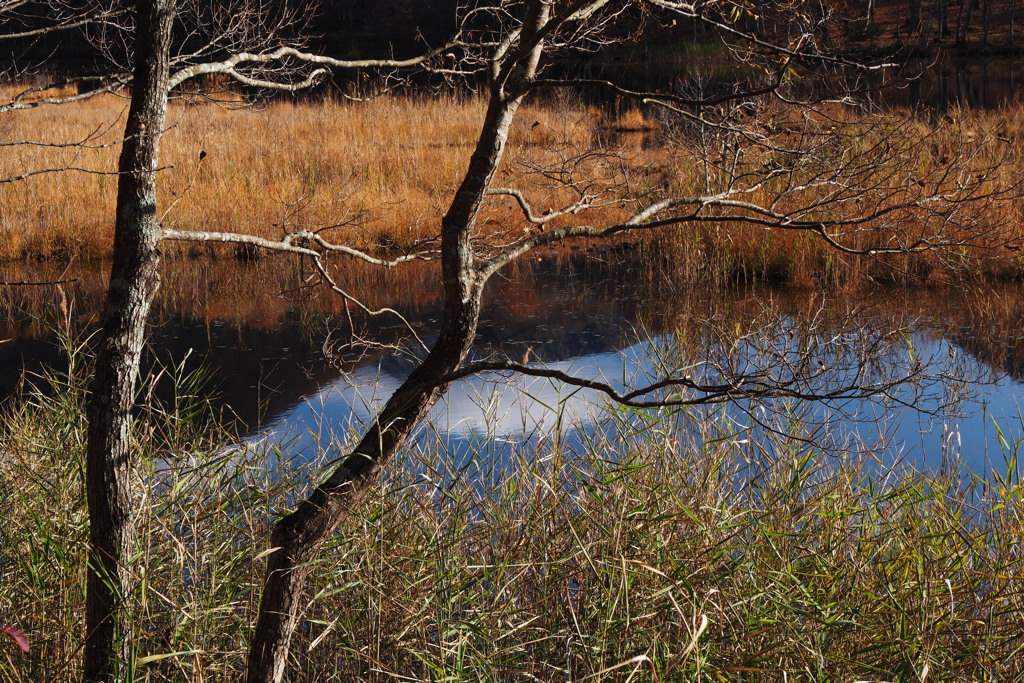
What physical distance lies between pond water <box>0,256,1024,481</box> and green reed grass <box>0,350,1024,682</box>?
1076mm

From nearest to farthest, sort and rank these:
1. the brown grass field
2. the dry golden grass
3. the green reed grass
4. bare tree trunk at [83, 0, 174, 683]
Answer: bare tree trunk at [83, 0, 174, 683]
the green reed grass
the brown grass field
the dry golden grass

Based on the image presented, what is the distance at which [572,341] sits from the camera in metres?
6.88

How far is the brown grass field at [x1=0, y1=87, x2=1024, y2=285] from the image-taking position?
7.98 meters

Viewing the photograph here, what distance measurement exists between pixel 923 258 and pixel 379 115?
854 centimetres

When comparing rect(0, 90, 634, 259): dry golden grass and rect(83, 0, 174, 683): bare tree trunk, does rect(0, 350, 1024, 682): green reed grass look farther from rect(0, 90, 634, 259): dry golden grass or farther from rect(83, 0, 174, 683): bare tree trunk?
rect(0, 90, 634, 259): dry golden grass

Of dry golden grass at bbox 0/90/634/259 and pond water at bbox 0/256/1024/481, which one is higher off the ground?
dry golden grass at bbox 0/90/634/259

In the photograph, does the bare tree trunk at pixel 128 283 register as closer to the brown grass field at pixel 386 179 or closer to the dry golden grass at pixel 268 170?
the brown grass field at pixel 386 179

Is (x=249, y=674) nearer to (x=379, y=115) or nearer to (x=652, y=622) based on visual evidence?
(x=652, y=622)

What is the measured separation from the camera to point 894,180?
8133 millimetres

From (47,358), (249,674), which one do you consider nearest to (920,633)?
(249,674)

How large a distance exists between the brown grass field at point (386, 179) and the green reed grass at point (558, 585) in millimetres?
3921

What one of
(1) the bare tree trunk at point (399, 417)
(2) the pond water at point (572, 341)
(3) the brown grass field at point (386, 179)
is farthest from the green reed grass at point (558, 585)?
(3) the brown grass field at point (386, 179)

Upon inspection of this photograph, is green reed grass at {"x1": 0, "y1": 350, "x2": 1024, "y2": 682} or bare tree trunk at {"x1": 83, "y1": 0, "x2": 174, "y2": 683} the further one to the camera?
green reed grass at {"x1": 0, "y1": 350, "x2": 1024, "y2": 682}

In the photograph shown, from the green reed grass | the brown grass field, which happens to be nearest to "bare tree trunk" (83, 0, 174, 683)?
the green reed grass
